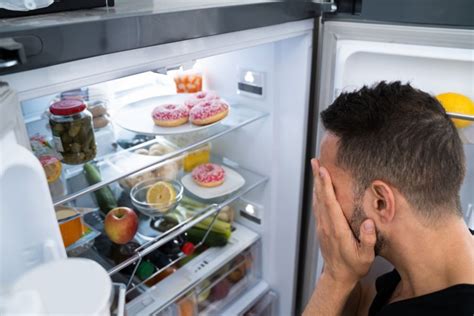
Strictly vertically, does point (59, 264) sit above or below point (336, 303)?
above

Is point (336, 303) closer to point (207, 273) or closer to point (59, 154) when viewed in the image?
point (207, 273)

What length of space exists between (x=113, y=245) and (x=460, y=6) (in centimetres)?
110

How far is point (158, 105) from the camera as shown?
1.28 meters

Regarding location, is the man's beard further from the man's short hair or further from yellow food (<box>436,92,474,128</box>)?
yellow food (<box>436,92,474,128</box>)

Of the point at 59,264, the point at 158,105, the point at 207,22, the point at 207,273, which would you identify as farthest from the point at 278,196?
the point at 59,264

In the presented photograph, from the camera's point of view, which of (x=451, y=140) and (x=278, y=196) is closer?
(x=451, y=140)

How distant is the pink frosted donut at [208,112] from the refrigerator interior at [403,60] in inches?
12.2

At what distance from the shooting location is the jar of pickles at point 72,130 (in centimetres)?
90

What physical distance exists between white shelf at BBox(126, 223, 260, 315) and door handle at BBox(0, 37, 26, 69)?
0.87 meters

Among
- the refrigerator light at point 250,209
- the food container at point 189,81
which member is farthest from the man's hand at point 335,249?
the food container at point 189,81

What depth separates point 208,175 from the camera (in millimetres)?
1336

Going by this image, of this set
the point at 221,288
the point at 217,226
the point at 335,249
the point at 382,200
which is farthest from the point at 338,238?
the point at 221,288

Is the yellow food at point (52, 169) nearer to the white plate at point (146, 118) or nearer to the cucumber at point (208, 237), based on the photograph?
the white plate at point (146, 118)

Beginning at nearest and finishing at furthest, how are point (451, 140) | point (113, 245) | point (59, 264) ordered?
point (59, 264) < point (451, 140) < point (113, 245)
